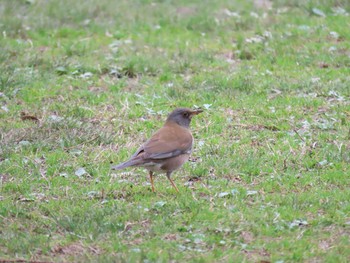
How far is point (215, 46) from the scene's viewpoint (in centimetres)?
1333

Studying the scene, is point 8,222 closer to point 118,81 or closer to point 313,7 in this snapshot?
point 118,81

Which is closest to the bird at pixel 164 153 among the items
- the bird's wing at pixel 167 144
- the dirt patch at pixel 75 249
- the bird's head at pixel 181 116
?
the bird's wing at pixel 167 144

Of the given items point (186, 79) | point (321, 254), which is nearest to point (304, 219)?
point (321, 254)

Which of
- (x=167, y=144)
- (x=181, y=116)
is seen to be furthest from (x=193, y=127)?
(x=167, y=144)

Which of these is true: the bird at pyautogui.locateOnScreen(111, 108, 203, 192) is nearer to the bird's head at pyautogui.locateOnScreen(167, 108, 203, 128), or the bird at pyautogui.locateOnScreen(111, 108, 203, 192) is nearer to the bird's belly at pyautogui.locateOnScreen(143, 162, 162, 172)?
the bird's belly at pyautogui.locateOnScreen(143, 162, 162, 172)

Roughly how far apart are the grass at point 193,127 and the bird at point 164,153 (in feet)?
0.96

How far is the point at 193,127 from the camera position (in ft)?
33.3

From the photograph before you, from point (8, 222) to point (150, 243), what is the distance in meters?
1.40

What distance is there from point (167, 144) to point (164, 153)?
0.17 m

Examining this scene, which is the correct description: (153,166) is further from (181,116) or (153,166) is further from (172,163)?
(181,116)

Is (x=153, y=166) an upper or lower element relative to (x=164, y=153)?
lower

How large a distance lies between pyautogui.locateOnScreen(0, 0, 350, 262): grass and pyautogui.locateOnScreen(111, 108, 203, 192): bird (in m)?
0.29

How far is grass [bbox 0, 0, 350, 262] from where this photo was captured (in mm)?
7023

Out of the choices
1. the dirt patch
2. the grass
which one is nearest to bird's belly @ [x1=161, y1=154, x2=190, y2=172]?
the grass
